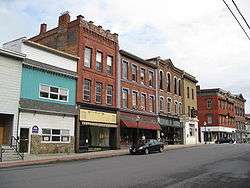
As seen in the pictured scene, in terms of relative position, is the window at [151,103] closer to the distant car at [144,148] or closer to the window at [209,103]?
the distant car at [144,148]

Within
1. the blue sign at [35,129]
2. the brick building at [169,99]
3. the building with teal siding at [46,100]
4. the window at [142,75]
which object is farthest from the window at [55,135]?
the brick building at [169,99]

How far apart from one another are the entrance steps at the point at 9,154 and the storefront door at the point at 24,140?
1999mm

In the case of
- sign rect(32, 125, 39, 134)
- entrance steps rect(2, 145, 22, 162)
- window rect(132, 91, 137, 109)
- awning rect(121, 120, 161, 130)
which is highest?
window rect(132, 91, 137, 109)

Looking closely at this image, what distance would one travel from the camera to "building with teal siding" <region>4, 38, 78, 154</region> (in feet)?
90.1

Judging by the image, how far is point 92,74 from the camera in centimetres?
3494

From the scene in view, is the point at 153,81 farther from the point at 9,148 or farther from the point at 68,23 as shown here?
the point at 9,148

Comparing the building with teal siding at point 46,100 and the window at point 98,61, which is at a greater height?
the window at point 98,61

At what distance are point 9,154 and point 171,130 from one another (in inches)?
1226

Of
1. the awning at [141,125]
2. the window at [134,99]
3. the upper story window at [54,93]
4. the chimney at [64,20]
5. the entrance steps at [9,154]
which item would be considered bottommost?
the entrance steps at [9,154]

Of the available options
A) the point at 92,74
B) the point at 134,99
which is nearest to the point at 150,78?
the point at 134,99

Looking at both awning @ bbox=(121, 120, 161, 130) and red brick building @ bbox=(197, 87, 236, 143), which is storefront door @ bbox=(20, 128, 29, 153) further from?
red brick building @ bbox=(197, 87, 236, 143)

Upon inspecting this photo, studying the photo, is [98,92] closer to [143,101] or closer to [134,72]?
[134,72]

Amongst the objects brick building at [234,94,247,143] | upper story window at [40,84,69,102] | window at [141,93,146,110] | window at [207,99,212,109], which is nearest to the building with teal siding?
upper story window at [40,84,69,102]

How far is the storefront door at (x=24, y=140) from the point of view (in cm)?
2698
